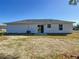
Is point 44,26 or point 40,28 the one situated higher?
point 44,26

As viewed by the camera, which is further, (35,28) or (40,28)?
(40,28)

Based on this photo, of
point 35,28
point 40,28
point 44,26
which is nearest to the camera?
point 35,28

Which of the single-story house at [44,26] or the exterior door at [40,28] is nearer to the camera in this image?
the single-story house at [44,26]

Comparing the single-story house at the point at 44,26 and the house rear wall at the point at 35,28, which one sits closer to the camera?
the single-story house at the point at 44,26

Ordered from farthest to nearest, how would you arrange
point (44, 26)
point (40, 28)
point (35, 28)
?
1. point (40, 28)
2. point (44, 26)
3. point (35, 28)

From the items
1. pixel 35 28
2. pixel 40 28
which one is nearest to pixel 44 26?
pixel 40 28

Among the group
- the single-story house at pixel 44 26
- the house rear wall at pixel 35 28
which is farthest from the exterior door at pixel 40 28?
the house rear wall at pixel 35 28

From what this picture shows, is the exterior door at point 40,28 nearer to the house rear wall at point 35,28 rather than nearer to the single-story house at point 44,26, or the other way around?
the single-story house at point 44,26

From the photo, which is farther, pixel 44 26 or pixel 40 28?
pixel 40 28

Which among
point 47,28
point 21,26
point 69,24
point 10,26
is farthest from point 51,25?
point 10,26

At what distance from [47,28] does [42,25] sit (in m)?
1.21

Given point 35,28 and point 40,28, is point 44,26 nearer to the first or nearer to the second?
point 40,28

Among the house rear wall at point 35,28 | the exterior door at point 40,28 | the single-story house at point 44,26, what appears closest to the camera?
the single-story house at point 44,26

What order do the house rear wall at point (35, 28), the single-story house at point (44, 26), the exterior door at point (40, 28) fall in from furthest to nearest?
the exterior door at point (40, 28) → the house rear wall at point (35, 28) → the single-story house at point (44, 26)
